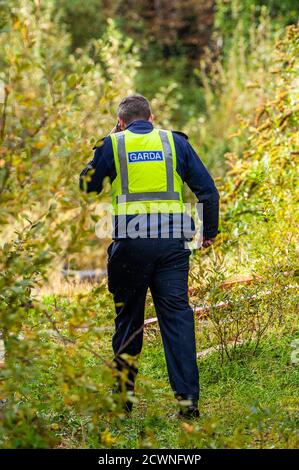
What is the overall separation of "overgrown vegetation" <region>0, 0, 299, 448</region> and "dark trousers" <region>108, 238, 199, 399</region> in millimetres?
216

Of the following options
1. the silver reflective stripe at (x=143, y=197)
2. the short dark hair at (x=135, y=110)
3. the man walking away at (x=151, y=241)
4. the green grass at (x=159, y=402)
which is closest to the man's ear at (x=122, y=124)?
the short dark hair at (x=135, y=110)

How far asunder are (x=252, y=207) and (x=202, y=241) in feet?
10.9

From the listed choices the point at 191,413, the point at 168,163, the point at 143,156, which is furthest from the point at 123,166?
the point at 191,413

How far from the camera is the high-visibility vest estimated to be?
455 centimetres

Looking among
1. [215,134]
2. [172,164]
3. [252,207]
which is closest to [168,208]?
[172,164]

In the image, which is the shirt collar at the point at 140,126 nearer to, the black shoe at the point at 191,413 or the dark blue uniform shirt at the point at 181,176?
the dark blue uniform shirt at the point at 181,176

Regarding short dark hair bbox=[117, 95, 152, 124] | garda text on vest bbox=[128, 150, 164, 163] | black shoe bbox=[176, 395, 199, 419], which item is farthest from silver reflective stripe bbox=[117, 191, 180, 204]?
black shoe bbox=[176, 395, 199, 419]

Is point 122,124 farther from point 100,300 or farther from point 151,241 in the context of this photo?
point 100,300

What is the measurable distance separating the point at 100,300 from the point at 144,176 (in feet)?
2.43

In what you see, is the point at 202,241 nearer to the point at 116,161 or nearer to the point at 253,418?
the point at 116,161

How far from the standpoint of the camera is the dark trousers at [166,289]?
14.9 ft

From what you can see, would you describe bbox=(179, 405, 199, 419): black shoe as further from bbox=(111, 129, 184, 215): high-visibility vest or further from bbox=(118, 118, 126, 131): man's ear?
bbox=(118, 118, 126, 131): man's ear

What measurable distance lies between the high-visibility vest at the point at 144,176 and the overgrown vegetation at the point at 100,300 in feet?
0.94

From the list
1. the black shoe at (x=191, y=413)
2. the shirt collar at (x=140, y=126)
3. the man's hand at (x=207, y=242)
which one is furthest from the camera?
the man's hand at (x=207, y=242)
